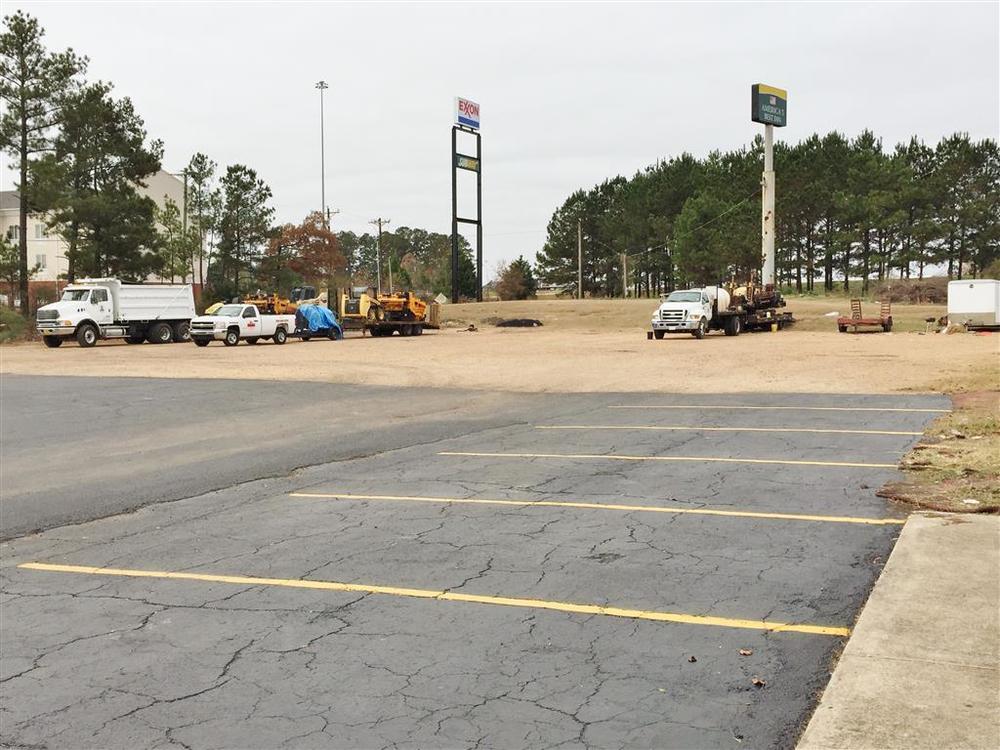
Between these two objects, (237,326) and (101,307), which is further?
(101,307)

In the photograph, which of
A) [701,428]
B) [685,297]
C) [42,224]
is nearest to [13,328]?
[685,297]

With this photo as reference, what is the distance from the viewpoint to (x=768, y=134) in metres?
59.5

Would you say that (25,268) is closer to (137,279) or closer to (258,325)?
(137,279)

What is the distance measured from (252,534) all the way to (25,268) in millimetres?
47952

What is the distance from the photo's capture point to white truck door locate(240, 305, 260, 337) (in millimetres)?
41562

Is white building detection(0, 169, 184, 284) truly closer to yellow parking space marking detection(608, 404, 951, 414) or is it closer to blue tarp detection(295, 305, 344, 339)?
blue tarp detection(295, 305, 344, 339)

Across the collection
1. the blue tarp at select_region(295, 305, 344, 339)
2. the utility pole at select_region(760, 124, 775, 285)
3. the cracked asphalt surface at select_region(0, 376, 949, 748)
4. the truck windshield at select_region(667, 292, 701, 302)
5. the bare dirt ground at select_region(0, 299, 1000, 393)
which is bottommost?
the cracked asphalt surface at select_region(0, 376, 949, 748)

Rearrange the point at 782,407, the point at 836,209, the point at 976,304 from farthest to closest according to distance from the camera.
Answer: the point at 836,209, the point at 976,304, the point at 782,407

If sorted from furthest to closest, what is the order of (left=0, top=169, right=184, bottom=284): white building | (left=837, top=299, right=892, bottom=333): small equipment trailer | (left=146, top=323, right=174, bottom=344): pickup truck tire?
1. (left=0, top=169, right=184, bottom=284): white building
2. (left=146, top=323, right=174, bottom=344): pickup truck tire
3. (left=837, top=299, right=892, bottom=333): small equipment trailer

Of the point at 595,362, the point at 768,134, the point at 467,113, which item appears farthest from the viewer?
the point at 467,113

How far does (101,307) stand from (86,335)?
147 cm

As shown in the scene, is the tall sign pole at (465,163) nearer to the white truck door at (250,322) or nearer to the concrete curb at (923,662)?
the white truck door at (250,322)

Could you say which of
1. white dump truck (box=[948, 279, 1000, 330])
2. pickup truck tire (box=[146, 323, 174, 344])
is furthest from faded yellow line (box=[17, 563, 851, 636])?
white dump truck (box=[948, 279, 1000, 330])

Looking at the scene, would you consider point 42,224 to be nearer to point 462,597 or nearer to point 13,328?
point 13,328
